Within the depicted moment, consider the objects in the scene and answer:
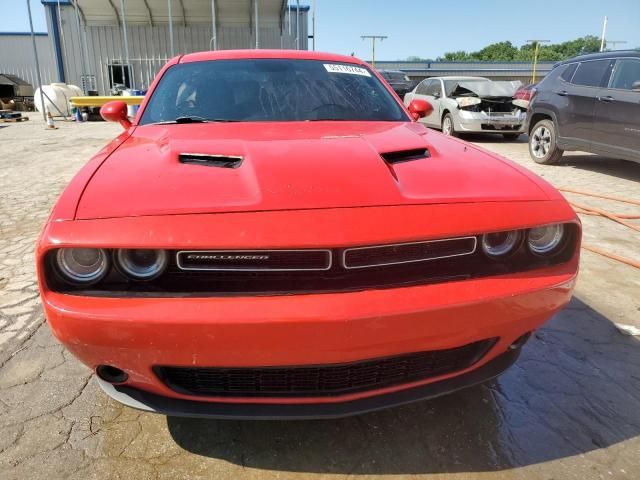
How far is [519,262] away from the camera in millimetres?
1691

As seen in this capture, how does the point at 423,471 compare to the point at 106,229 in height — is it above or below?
below

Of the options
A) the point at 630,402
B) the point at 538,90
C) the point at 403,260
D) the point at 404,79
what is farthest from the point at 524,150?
the point at 404,79

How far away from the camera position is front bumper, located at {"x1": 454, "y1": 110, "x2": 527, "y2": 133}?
1031 centimetres

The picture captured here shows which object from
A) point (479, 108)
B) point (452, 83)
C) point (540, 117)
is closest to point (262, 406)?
point (540, 117)

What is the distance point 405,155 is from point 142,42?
84.5ft

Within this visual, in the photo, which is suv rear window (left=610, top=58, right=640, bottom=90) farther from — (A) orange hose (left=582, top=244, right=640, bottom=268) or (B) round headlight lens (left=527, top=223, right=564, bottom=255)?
(B) round headlight lens (left=527, top=223, right=564, bottom=255)

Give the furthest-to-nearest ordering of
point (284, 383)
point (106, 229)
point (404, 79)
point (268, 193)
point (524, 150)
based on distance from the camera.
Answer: point (404, 79) → point (524, 150) → point (284, 383) → point (268, 193) → point (106, 229)

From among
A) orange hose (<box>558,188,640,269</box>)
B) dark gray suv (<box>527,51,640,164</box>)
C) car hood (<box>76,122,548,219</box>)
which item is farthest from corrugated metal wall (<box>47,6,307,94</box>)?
car hood (<box>76,122,548,219</box>)

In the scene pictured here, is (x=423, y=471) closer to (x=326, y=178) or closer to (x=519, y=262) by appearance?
(x=519, y=262)

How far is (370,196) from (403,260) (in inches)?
9.1

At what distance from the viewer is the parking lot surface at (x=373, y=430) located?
1.67m

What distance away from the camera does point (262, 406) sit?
60.1 inches

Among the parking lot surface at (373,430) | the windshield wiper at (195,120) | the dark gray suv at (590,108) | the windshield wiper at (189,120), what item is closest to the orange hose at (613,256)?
the parking lot surface at (373,430)

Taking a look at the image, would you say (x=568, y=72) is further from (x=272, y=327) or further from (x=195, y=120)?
(x=272, y=327)
